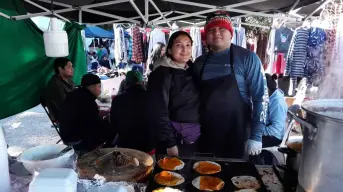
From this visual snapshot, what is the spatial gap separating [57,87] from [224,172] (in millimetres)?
3514

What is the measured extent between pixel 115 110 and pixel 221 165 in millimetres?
1709

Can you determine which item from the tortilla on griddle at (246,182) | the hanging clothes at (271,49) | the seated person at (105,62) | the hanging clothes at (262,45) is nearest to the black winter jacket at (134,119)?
the tortilla on griddle at (246,182)

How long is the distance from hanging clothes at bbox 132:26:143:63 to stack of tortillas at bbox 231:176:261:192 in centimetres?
609

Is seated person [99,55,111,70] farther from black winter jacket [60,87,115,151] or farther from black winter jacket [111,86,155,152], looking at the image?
black winter jacket [111,86,155,152]

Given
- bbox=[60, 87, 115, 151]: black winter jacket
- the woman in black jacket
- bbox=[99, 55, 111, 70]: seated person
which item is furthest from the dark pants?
bbox=[99, 55, 111, 70]: seated person

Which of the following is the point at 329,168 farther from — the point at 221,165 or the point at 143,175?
the point at 143,175

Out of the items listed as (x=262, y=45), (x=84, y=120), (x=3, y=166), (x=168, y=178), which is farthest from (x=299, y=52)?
(x=3, y=166)

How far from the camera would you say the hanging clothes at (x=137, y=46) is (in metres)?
7.03

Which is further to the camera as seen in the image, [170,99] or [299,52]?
[299,52]

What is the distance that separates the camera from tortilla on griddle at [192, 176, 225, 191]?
1.36 meters

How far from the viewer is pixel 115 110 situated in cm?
301

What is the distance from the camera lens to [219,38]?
209cm

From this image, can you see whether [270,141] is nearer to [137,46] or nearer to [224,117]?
[224,117]

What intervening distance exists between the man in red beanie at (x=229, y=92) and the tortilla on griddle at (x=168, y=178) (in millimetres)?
782
